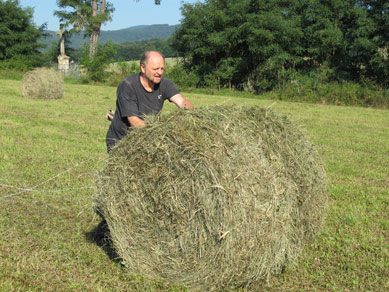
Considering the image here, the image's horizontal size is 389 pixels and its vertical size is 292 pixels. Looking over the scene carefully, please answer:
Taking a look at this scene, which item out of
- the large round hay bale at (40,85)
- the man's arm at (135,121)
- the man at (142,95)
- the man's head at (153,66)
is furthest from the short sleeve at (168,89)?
the large round hay bale at (40,85)

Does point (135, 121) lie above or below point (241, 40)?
below

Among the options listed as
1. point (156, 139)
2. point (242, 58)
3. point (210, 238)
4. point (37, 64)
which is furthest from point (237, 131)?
point (37, 64)

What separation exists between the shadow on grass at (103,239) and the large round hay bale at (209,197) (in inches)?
18.3

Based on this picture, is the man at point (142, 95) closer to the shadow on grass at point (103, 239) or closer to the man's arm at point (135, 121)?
the man's arm at point (135, 121)

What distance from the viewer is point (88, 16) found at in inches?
1684

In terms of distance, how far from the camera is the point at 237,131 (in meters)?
4.11

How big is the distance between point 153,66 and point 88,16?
41.2 metres

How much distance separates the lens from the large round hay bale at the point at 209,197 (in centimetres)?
381

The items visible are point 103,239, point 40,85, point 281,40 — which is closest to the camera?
point 103,239

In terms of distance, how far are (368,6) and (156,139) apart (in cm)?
2669

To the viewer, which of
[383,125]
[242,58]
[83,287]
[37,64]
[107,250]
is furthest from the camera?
[37,64]

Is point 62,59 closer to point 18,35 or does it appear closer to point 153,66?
point 18,35

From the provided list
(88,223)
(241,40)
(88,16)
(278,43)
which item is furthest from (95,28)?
(88,223)

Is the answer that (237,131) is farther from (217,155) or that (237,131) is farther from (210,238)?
(210,238)
